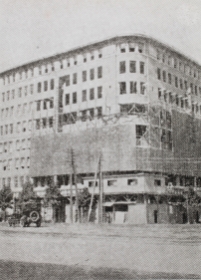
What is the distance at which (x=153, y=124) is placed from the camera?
975cm

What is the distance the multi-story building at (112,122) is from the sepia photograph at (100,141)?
3 centimetres

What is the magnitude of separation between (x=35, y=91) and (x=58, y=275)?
3943 millimetres

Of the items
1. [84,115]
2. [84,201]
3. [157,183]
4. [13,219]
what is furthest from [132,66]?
[13,219]

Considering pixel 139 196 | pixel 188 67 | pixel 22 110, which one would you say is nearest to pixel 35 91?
pixel 22 110

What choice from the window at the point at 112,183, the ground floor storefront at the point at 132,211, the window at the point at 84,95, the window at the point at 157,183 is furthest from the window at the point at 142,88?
the window at the point at 112,183

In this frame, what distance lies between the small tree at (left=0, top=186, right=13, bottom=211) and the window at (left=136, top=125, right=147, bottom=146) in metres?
3.50

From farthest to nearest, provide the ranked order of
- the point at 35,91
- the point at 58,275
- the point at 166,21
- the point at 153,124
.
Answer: the point at 153,124
the point at 35,91
the point at 166,21
the point at 58,275

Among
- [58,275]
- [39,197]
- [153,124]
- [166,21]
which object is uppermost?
[166,21]

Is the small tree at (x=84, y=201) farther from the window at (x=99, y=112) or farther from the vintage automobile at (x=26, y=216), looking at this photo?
the window at (x=99, y=112)

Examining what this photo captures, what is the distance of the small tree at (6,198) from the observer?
26.3 ft

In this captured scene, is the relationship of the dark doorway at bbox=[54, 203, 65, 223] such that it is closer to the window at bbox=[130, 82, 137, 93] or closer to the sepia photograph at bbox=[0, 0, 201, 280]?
the sepia photograph at bbox=[0, 0, 201, 280]

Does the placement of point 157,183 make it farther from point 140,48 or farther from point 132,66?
point 140,48

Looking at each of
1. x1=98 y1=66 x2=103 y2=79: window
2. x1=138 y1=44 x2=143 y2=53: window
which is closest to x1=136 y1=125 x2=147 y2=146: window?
x1=138 y1=44 x2=143 y2=53: window

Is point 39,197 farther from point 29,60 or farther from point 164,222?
point 29,60
